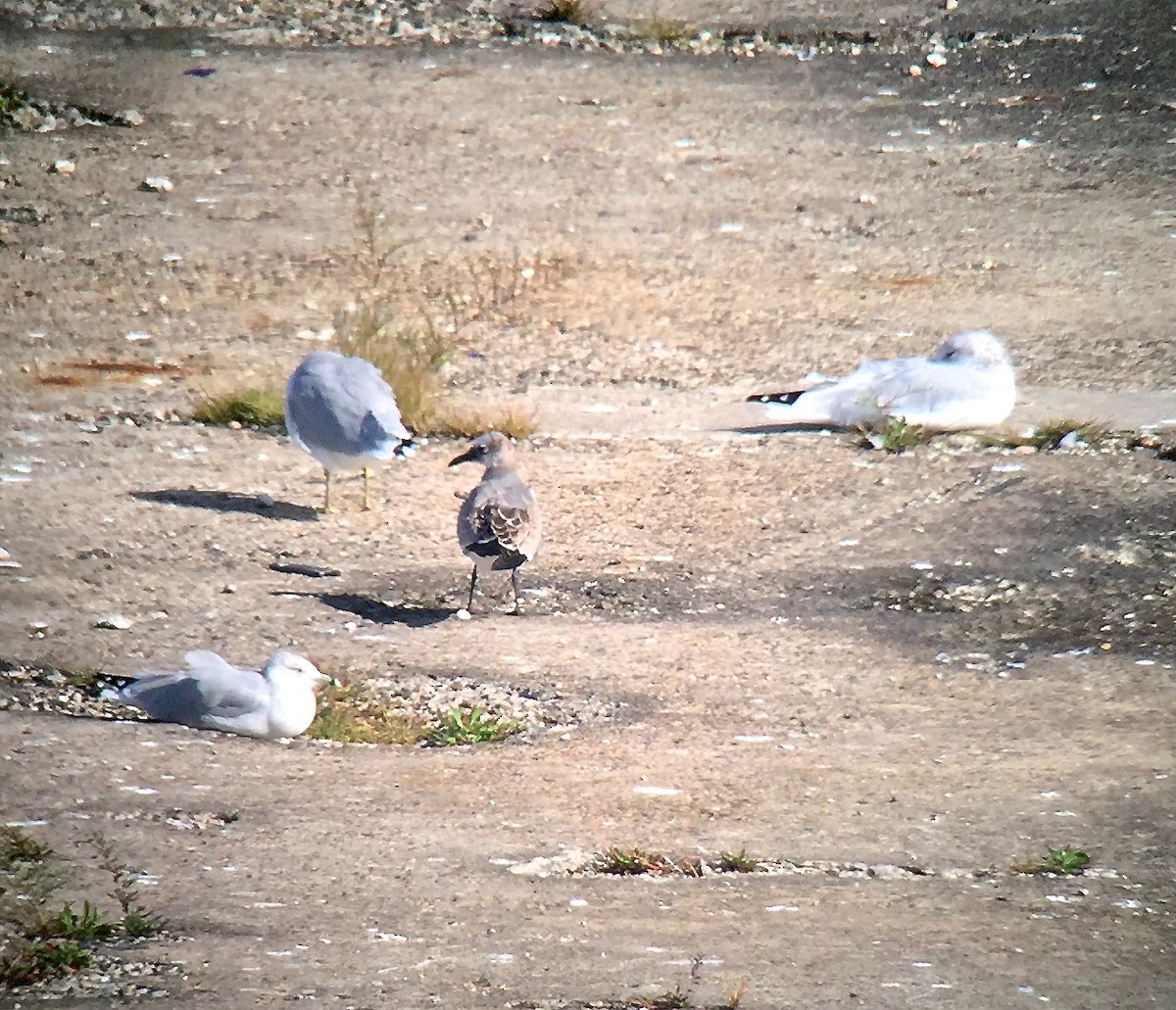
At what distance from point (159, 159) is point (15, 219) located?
3.97 feet

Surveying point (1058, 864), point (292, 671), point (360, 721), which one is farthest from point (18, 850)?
point (1058, 864)

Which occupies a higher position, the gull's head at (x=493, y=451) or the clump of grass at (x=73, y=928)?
the gull's head at (x=493, y=451)

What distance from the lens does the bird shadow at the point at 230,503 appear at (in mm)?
8680

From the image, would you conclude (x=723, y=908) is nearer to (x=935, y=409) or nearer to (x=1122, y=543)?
(x=1122, y=543)

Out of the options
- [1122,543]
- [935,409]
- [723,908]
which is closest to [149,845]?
[723,908]

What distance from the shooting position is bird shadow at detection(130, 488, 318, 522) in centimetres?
868

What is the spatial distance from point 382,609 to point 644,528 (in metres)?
1.31

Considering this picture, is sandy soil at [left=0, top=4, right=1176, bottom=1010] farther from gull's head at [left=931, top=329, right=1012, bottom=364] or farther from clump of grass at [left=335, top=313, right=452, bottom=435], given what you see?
gull's head at [left=931, top=329, right=1012, bottom=364]

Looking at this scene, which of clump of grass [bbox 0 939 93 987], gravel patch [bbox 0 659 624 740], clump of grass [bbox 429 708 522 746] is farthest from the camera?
gravel patch [bbox 0 659 624 740]

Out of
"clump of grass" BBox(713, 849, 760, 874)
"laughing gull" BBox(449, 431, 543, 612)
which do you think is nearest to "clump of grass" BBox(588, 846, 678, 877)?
"clump of grass" BBox(713, 849, 760, 874)

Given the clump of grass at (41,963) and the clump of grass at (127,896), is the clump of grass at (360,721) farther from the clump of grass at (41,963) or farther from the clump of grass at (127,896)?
the clump of grass at (41,963)

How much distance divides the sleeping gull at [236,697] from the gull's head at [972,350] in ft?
13.1

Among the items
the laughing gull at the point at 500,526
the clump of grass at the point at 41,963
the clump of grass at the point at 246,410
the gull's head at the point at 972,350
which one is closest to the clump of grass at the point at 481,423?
the clump of grass at the point at 246,410

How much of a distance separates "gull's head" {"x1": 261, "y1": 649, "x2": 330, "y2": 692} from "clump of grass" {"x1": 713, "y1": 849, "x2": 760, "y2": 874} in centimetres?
148
